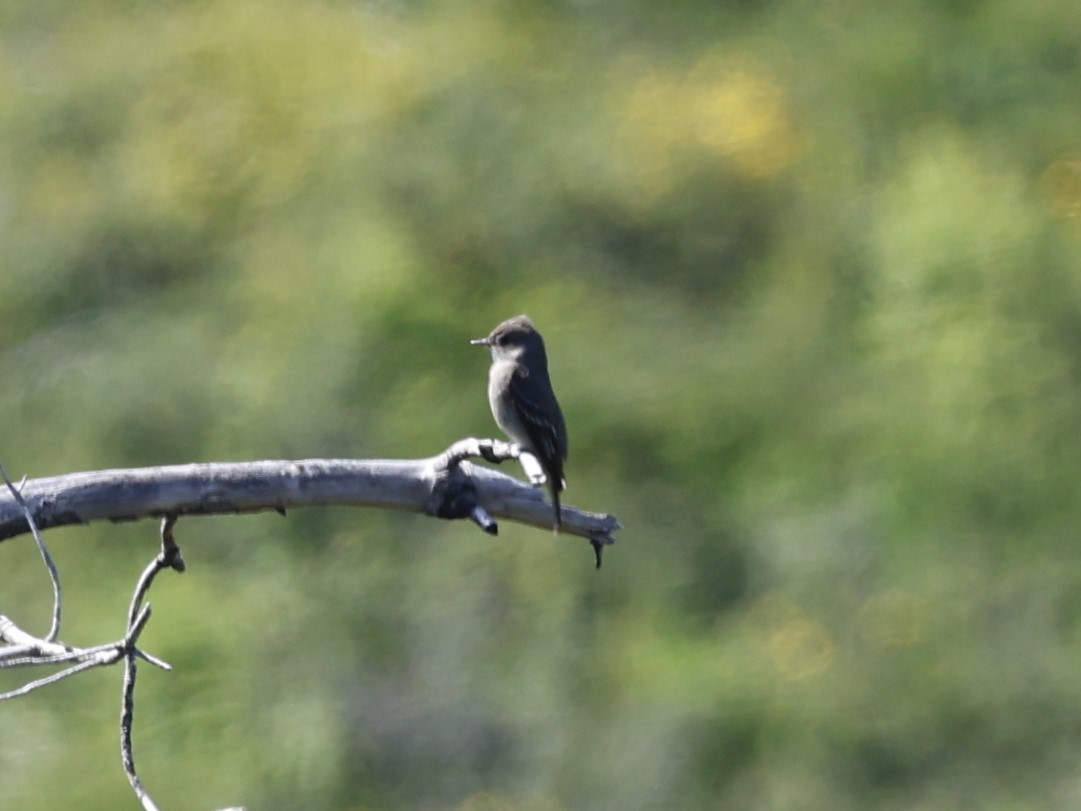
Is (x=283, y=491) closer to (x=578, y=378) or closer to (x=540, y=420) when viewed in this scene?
(x=540, y=420)

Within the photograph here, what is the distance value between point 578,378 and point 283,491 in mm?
5219

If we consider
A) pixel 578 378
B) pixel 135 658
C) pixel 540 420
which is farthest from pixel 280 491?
pixel 578 378

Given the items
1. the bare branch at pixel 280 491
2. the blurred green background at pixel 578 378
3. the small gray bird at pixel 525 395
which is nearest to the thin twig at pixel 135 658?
the bare branch at pixel 280 491

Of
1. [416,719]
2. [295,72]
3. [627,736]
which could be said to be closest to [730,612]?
[627,736]

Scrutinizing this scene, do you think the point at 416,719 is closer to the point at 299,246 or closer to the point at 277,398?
the point at 277,398

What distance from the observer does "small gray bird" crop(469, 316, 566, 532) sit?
6320 millimetres

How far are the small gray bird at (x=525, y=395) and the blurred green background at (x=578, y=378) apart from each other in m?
2.08

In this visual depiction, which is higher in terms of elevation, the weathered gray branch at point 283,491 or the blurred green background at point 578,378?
the blurred green background at point 578,378

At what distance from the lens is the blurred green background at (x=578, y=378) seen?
7.98m

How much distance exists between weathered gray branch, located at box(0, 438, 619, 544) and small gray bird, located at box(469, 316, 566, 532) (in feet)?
5.18

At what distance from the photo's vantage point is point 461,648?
834 cm

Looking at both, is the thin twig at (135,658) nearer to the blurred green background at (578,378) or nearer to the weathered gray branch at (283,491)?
the weathered gray branch at (283,491)

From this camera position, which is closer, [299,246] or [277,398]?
[277,398]

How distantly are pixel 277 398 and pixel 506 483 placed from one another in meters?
4.87
